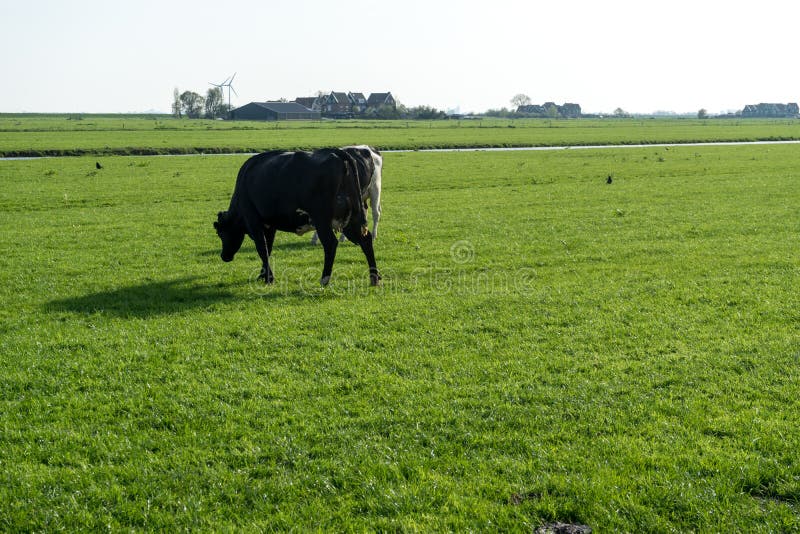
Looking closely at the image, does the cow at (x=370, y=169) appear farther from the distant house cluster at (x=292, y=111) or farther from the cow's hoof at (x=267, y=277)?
the distant house cluster at (x=292, y=111)

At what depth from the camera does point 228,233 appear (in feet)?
50.6

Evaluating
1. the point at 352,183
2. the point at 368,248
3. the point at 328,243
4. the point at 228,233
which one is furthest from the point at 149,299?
the point at 352,183

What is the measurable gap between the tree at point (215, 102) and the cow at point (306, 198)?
188 m

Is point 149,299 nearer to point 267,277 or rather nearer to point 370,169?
point 267,277

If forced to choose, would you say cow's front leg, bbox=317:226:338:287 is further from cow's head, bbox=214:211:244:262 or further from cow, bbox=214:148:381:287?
cow's head, bbox=214:211:244:262


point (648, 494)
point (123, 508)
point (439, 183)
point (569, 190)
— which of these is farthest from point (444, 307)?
point (439, 183)

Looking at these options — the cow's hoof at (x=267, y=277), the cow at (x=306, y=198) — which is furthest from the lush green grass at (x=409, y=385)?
the cow at (x=306, y=198)

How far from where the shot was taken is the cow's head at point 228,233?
15250 millimetres

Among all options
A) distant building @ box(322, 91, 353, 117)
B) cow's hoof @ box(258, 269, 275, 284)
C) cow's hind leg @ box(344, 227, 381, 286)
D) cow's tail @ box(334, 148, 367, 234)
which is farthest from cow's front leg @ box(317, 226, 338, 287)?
distant building @ box(322, 91, 353, 117)

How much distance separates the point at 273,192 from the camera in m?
13.8

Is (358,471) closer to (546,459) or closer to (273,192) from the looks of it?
(546,459)

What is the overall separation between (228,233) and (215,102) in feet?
634

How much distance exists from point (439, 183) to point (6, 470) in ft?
96.2

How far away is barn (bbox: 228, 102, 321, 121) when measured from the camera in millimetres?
165500
